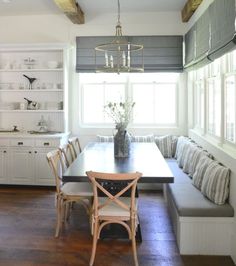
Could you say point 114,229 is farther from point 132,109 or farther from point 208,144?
point 132,109

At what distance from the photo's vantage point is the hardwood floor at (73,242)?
2996 mm

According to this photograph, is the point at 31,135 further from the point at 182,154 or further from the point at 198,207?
the point at 198,207

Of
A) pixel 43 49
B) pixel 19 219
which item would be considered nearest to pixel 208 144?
pixel 19 219

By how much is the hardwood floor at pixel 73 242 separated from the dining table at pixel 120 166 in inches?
8.8

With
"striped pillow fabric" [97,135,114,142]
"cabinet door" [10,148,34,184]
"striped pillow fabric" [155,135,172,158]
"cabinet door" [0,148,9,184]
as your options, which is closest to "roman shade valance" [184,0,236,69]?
"striped pillow fabric" [155,135,172,158]

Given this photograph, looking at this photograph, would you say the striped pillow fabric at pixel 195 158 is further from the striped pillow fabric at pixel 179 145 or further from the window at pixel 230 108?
the striped pillow fabric at pixel 179 145

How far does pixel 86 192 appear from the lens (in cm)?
353

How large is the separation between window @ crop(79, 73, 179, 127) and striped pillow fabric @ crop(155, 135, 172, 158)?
0.48m

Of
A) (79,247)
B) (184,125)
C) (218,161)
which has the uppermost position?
(184,125)

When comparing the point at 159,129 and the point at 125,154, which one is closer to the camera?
the point at 125,154

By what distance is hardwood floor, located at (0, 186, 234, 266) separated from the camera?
3.00 m

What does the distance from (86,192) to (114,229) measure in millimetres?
522

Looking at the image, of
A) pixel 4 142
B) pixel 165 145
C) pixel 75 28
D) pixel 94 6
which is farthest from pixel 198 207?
pixel 75 28

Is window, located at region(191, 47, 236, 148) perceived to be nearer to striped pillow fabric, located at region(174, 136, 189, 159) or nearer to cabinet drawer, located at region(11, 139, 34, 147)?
striped pillow fabric, located at region(174, 136, 189, 159)
